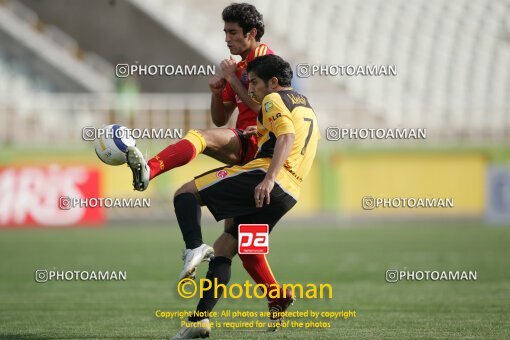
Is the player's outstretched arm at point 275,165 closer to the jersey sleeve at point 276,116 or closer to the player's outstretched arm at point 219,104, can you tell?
the jersey sleeve at point 276,116

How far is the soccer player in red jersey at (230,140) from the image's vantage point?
6.32m

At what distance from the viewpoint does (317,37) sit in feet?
81.6

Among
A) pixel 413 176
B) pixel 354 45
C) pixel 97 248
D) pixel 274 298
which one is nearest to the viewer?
pixel 274 298

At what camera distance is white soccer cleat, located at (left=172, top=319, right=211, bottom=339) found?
20.5ft

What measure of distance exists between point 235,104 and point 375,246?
844cm

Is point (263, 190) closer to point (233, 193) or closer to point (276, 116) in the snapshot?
point (233, 193)

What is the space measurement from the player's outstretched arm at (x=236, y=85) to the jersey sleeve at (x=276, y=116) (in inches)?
14.6

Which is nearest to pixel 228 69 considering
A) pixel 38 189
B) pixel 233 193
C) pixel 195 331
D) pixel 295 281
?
pixel 233 193

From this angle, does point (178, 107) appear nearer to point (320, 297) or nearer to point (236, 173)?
point (320, 297)

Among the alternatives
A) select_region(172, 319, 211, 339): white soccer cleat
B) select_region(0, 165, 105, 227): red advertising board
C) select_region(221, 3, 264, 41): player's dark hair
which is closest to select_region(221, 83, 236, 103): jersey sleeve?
select_region(221, 3, 264, 41): player's dark hair

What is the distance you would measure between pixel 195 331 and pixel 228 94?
5.49 ft

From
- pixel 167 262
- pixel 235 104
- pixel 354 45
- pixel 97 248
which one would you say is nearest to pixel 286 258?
pixel 167 262

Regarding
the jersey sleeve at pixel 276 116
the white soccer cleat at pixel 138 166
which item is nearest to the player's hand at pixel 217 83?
the jersey sleeve at pixel 276 116

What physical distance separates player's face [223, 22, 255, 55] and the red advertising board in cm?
1199
